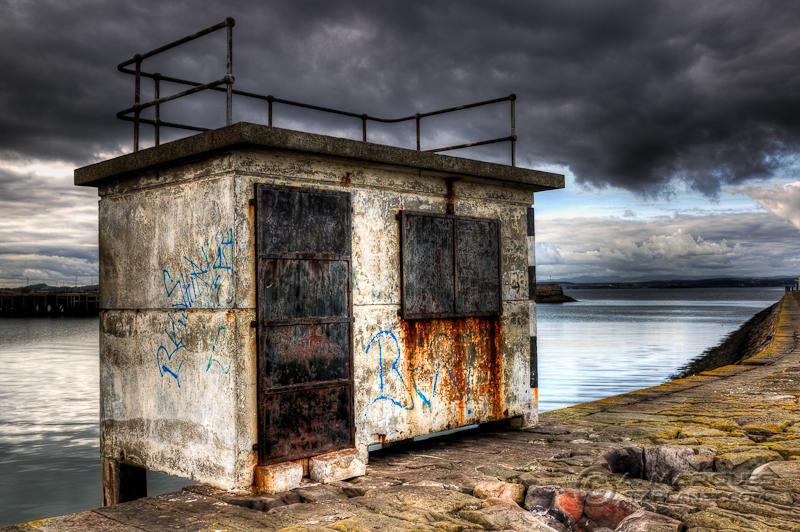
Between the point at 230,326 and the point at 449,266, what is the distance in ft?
8.03

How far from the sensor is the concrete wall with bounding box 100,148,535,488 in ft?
17.3

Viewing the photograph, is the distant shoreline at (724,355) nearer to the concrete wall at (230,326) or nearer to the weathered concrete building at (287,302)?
the concrete wall at (230,326)

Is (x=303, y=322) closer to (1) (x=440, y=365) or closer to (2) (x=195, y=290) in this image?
(2) (x=195, y=290)

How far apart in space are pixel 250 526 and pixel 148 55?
4047 mm

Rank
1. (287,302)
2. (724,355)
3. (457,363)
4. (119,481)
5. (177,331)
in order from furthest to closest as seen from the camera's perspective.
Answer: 1. (724,355)
2. (457,363)
3. (119,481)
4. (177,331)
5. (287,302)

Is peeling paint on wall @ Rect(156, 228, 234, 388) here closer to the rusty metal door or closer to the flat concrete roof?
the rusty metal door

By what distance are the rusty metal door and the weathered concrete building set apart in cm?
1

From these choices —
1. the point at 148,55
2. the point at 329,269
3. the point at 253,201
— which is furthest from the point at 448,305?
the point at 148,55

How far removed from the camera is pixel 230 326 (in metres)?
5.23

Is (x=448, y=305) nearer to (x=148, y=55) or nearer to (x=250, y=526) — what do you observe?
(x=250, y=526)

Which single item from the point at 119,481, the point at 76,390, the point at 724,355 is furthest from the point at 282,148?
the point at 724,355

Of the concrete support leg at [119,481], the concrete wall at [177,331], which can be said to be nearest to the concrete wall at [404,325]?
the concrete wall at [177,331]

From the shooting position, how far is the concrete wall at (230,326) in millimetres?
5277

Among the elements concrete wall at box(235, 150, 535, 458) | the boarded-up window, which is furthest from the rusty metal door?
the boarded-up window
